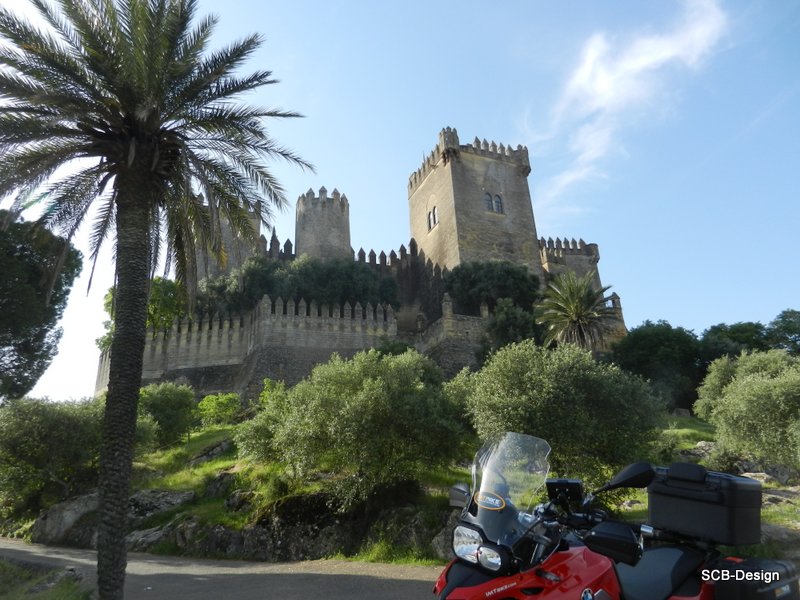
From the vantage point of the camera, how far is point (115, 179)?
10.1 m

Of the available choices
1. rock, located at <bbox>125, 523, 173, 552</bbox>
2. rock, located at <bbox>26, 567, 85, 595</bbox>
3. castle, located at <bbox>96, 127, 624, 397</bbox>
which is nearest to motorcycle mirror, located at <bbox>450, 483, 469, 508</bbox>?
rock, located at <bbox>26, 567, 85, 595</bbox>

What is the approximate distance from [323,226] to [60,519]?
3107 centimetres

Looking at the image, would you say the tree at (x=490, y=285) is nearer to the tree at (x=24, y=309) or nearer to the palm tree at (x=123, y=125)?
the tree at (x=24, y=309)

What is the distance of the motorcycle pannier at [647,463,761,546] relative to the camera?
3445mm

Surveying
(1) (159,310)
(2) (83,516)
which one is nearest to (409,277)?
(1) (159,310)

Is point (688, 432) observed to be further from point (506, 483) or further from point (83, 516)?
point (506, 483)

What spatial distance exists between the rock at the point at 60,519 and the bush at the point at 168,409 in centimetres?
729

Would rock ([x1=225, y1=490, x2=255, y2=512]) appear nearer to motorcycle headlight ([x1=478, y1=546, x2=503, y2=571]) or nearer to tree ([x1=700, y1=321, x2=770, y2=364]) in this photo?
motorcycle headlight ([x1=478, y1=546, x2=503, y2=571])

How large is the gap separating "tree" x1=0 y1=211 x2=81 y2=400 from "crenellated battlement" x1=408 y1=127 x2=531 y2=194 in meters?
31.7

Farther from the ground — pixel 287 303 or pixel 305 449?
pixel 287 303

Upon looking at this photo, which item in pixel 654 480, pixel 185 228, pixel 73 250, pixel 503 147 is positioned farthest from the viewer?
pixel 503 147

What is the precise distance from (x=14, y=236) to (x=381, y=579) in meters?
18.8

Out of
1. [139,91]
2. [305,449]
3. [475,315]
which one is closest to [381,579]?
[305,449]

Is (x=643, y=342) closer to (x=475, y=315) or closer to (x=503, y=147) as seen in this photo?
(x=475, y=315)
